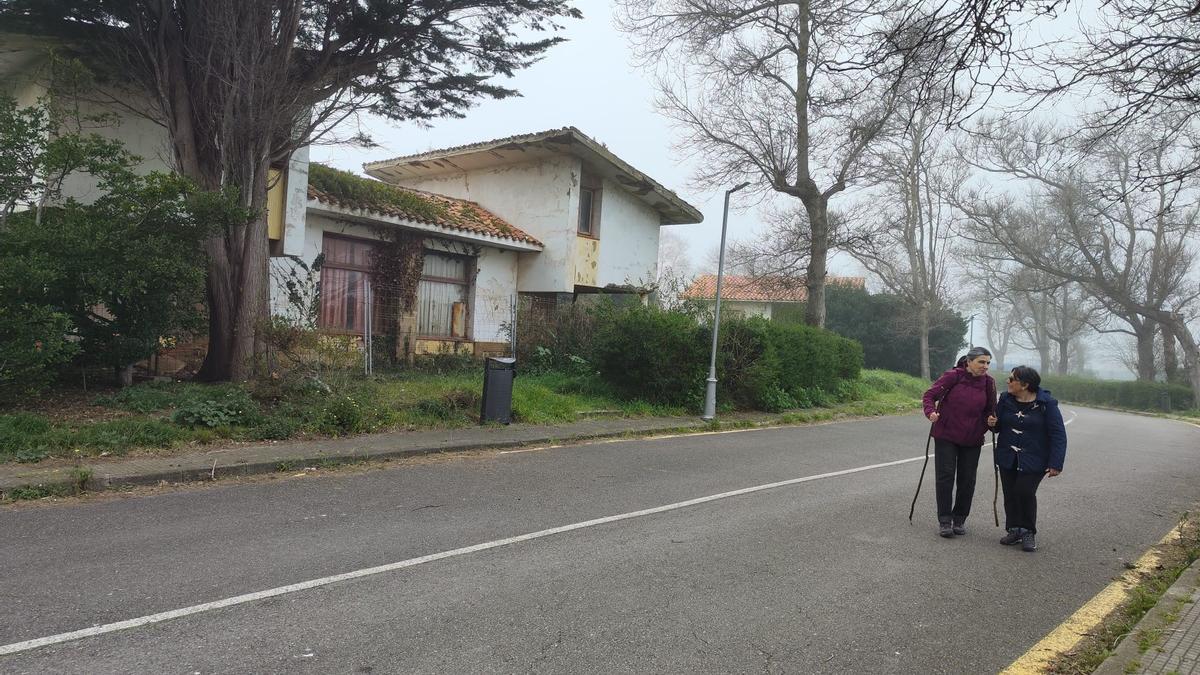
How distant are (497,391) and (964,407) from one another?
23.6 feet

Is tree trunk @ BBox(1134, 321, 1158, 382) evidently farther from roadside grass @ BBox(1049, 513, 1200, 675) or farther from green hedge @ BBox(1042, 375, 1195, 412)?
roadside grass @ BBox(1049, 513, 1200, 675)

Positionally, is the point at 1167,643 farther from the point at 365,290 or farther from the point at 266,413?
the point at 365,290

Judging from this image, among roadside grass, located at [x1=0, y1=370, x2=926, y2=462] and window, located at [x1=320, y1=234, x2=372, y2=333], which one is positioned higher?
window, located at [x1=320, y1=234, x2=372, y2=333]

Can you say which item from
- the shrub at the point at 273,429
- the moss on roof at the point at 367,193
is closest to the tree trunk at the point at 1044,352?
the moss on roof at the point at 367,193

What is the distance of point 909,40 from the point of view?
5.96 metres

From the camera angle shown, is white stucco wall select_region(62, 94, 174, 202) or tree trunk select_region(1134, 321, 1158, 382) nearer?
white stucco wall select_region(62, 94, 174, 202)

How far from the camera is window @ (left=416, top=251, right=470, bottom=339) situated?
1678 cm

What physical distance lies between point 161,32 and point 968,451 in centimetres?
1139

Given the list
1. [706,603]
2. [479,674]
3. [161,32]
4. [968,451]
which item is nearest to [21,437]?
[161,32]

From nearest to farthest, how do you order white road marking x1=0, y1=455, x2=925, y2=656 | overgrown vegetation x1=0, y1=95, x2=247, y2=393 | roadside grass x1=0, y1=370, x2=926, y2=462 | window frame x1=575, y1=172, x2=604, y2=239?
1. white road marking x1=0, y1=455, x2=925, y2=656
2. roadside grass x1=0, y1=370, x2=926, y2=462
3. overgrown vegetation x1=0, y1=95, x2=247, y2=393
4. window frame x1=575, y1=172, x2=604, y2=239

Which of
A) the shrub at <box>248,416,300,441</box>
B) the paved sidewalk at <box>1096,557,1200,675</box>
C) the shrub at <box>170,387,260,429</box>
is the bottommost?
the paved sidewalk at <box>1096,557,1200,675</box>

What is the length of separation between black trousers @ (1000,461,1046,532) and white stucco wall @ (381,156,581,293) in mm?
13480

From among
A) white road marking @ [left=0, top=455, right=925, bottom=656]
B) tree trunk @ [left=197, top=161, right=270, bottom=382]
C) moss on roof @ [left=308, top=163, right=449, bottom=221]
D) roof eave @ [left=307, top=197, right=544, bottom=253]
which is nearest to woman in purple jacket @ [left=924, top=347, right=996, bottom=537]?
white road marking @ [left=0, top=455, right=925, bottom=656]

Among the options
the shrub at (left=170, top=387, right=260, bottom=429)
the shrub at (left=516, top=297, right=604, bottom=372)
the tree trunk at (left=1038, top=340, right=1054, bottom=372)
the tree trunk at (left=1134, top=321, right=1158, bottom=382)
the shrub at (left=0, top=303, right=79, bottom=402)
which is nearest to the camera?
the shrub at (left=0, top=303, right=79, bottom=402)
